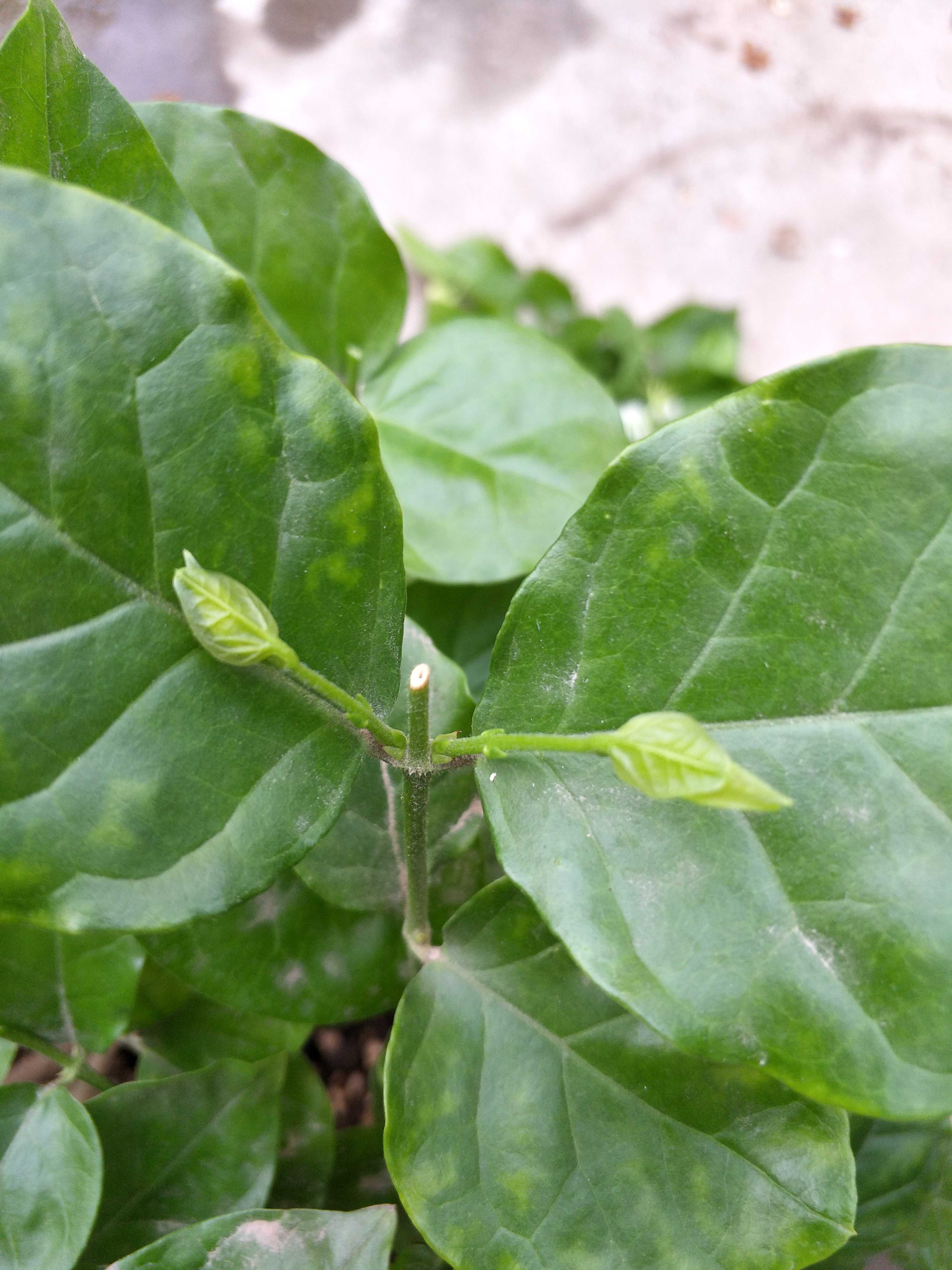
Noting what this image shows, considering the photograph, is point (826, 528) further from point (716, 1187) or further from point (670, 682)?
point (716, 1187)

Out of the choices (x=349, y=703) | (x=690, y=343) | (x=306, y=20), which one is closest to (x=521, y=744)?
(x=349, y=703)

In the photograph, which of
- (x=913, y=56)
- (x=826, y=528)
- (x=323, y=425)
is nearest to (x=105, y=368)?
(x=323, y=425)

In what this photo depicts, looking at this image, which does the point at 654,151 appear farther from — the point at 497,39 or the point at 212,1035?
the point at 212,1035

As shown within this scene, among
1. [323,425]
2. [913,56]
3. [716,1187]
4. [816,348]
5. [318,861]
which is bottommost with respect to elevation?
[816,348]

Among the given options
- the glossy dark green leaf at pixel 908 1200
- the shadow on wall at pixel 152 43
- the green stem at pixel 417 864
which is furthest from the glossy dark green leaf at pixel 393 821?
the shadow on wall at pixel 152 43

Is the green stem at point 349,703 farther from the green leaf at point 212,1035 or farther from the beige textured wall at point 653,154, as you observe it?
the beige textured wall at point 653,154

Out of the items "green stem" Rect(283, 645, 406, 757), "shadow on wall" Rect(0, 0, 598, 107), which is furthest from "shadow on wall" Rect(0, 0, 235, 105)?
"green stem" Rect(283, 645, 406, 757)
